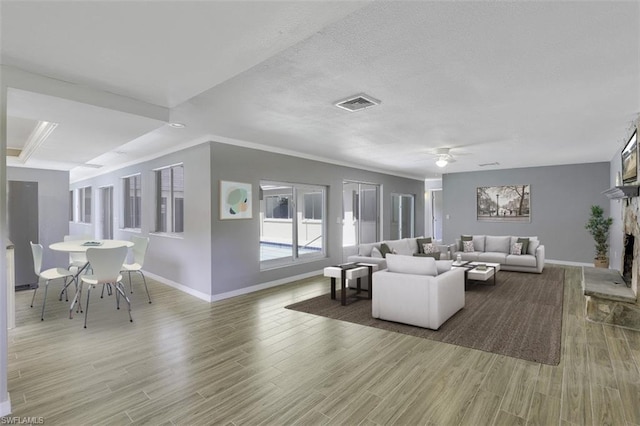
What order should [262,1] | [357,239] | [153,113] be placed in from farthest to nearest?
[357,239]
[153,113]
[262,1]

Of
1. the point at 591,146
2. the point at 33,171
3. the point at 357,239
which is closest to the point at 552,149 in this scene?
the point at 591,146

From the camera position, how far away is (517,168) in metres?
8.82

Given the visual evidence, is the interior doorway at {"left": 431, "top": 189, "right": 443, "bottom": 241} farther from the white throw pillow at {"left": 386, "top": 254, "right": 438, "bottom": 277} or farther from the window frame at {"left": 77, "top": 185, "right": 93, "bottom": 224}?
the window frame at {"left": 77, "top": 185, "right": 93, "bottom": 224}

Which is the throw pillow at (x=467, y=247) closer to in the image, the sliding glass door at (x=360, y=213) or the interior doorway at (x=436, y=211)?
the sliding glass door at (x=360, y=213)

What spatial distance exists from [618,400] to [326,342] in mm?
2375

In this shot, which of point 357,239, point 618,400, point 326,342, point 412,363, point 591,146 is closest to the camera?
point 618,400

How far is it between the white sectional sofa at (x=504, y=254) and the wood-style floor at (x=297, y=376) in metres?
3.19

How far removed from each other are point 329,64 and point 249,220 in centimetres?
358

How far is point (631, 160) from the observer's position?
13.8ft

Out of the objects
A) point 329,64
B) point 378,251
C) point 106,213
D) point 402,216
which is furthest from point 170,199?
point 402,216

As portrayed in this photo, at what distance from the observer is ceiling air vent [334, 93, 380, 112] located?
3248 millimetres

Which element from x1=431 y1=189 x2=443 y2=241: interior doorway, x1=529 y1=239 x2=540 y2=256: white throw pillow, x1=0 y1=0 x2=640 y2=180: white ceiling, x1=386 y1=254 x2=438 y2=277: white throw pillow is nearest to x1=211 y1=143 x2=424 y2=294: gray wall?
x1=0 y1=0 x2=640 y2=180: white ceiling

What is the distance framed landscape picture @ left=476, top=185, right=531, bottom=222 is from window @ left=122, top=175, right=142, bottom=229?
357 inches

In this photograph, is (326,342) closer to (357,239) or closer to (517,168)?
(357,239)
